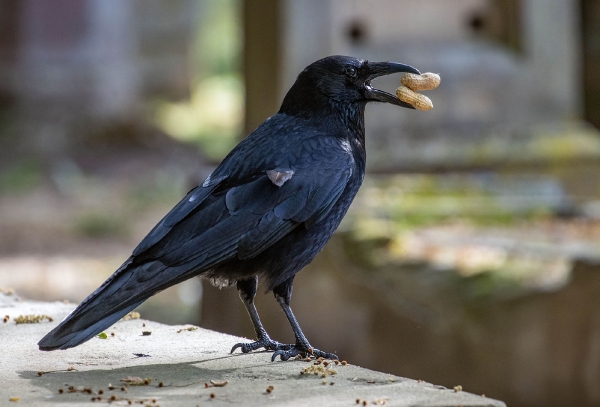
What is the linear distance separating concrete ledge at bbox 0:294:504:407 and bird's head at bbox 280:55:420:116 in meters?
1.14

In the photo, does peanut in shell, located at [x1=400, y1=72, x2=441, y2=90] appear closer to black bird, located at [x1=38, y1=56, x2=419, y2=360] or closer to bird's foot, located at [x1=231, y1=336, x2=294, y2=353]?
black bird, located at [x1=38, y1=56, x2=419, y2=360]

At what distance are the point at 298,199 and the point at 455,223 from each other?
4.04 meters

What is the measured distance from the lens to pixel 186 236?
352cm

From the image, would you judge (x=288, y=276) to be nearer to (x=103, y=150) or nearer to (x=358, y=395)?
(x=358, y=395)

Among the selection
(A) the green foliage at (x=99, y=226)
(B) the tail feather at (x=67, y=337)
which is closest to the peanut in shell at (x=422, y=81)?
(B) the tail feather at (x=67, y=337)

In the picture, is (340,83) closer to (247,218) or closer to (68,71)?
(247,218)

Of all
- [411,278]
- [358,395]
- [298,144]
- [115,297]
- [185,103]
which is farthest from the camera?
[185,103]

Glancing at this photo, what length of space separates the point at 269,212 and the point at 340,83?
2.85 ft

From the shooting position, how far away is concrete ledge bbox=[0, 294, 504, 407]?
2.93m

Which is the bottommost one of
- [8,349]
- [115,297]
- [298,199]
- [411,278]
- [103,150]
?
[103,150]

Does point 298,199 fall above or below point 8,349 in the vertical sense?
above

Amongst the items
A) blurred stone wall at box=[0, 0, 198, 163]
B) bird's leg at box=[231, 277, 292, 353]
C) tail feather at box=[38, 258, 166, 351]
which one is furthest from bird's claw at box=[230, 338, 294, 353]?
blurred stone wall at box=[0, 0, 198, 163]

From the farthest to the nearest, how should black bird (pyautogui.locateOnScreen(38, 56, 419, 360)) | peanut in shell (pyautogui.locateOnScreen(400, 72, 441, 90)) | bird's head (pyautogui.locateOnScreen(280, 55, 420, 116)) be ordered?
peanut in shell (pyautogui.locateOnScreen(400, 72, 441, 90)) → bird's head (pyautogui.locateOnScreen(280, 55, 420, 116)) → black bird (pyautogui.locateOnScreen(38, 56, 419, 360))

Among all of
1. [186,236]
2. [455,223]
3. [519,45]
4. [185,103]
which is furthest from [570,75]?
[185,103]
